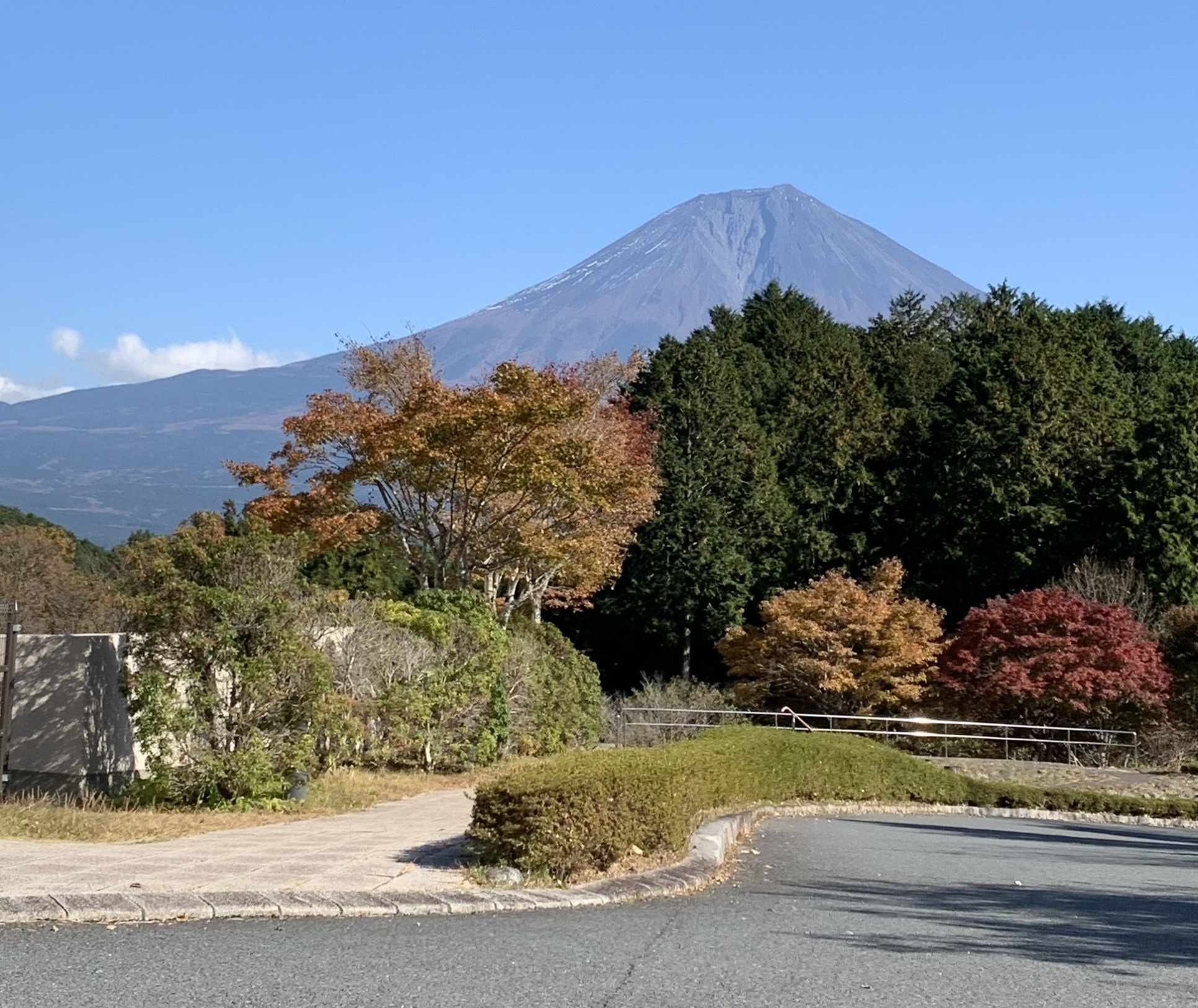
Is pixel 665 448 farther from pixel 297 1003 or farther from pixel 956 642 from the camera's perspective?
pixel 297 1003

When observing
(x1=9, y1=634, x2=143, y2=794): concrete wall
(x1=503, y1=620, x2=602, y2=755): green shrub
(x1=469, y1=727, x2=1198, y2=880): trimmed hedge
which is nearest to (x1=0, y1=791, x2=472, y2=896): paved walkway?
(x1=469, y1=727, x2=1198, y2=880): trimmed hedge

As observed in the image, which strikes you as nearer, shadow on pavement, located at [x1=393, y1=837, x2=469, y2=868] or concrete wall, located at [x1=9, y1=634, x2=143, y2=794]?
shadow on pavement, located at [x1=393, y1=837, x2=469, y2=868]

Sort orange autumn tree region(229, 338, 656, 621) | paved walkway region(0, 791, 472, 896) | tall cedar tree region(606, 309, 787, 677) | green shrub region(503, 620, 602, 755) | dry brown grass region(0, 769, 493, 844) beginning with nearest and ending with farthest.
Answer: paved walkway region(0, 791, 472, 896) → dry brown grass region(0, 769, 493, 844) → green shrub region(503, 620, 602, 755) → orange autumn tree region(229, 338, 656, 621) → tall cedar tree region(606, 309, 787, 677)

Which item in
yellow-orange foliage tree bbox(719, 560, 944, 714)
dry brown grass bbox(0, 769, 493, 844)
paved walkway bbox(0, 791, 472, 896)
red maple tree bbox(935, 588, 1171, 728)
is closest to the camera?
paved walkway bbox(0, 791, 472, 896)

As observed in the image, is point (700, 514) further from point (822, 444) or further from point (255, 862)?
point (255, 862)

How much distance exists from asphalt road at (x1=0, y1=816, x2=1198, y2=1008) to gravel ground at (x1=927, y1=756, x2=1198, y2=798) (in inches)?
568

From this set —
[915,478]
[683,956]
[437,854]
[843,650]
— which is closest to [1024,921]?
[683,956]

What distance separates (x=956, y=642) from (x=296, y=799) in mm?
20473

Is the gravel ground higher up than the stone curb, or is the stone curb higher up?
the stone curb

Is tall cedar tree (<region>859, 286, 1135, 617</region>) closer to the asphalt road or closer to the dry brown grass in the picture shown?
the dry brown grass

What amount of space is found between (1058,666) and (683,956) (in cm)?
2293

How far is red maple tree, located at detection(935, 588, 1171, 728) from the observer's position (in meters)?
26.9

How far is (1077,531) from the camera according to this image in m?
35.4

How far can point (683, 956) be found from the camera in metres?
6.20
